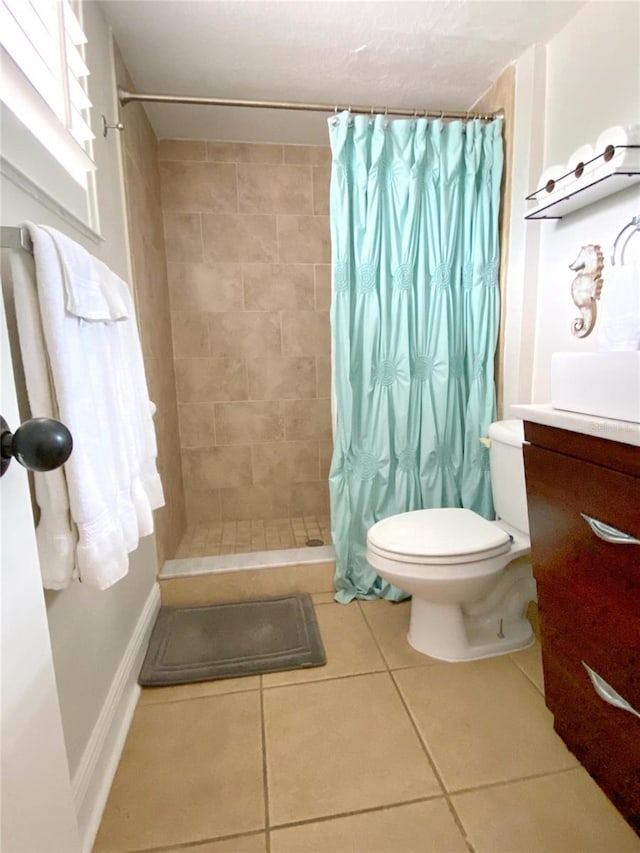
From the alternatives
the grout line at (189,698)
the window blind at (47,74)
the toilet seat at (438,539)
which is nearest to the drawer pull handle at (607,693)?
the toilet seat at (438,539)

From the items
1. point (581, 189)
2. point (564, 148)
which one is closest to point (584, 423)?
point (581, 189)

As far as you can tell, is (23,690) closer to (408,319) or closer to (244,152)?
(408,319)

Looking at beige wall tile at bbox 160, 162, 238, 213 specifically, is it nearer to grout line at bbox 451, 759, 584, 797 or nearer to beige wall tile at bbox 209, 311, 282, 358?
beige wall tile at bbox 209, 311, 282, 358

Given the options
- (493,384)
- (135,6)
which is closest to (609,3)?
(493,384)

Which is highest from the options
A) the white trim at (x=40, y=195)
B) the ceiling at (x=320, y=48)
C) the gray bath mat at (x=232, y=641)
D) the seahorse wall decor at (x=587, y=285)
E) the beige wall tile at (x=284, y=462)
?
the ceiling at (x=320, y=48)

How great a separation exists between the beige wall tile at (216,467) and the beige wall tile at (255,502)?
5 centimetres

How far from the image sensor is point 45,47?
0.89 metres

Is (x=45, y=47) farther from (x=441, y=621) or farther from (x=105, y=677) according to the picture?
(x=441, y=621)

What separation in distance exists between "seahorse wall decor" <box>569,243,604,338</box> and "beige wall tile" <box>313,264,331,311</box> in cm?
123

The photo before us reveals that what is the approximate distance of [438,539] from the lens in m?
1.37

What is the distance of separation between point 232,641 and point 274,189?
211 centimetres

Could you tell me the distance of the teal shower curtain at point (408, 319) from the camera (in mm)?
1598

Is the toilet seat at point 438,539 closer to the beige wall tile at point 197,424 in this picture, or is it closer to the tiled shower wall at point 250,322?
the tiled shower wall at point 250,322

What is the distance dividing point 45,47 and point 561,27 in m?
1.59
